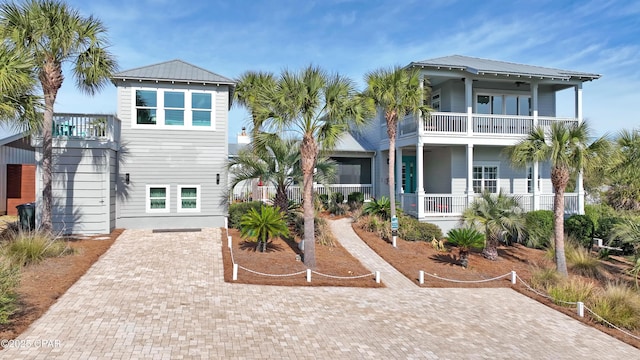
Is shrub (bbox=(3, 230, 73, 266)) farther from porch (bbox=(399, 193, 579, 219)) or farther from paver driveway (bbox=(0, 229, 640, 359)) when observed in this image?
porch (bbox=(399, 193, 579, 219))

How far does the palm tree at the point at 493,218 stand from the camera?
14555mm

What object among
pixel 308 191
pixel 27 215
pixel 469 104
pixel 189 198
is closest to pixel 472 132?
pixel 469 104

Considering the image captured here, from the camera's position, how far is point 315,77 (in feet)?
39.6

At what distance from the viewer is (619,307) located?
32.7 feet

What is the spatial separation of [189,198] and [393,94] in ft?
33.3

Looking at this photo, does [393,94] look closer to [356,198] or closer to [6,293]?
[356,198]

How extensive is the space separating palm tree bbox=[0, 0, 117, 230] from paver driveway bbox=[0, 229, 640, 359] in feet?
18.8

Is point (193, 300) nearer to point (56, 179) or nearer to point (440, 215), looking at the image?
point (56, 179)

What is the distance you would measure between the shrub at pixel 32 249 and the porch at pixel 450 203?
1412 cm

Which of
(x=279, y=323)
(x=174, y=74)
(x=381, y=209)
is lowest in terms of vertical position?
(x=279, y=323)

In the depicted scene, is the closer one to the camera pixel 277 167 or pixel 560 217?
pixel 560 217

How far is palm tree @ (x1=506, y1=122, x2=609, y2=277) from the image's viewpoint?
12789 millimetres

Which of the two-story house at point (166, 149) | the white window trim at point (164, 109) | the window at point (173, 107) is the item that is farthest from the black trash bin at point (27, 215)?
the window at point (173, 107)

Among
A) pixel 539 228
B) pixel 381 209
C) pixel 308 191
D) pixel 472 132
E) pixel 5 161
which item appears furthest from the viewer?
pixel 5 161
